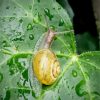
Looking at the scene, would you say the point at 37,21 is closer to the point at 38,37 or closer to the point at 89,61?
the point at 38,37

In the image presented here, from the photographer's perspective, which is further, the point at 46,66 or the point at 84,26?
the point at 84,26

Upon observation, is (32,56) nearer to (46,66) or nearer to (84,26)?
(46,66)

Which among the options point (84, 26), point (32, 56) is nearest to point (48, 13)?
point (32, 56)

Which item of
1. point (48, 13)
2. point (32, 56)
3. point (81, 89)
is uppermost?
point (48, 13)

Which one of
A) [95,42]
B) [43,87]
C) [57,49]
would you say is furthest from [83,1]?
[43,87]

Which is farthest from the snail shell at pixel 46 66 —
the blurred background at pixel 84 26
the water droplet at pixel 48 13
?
the blurred background at pixel 84 26

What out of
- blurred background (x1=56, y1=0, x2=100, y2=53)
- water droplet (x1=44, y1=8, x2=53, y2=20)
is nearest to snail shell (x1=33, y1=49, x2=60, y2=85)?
water droplet (x1=44, y1=8, x2=53, y2=20)
